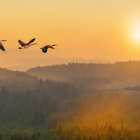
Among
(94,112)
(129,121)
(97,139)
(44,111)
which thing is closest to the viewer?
(97,139)

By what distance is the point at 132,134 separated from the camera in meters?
104

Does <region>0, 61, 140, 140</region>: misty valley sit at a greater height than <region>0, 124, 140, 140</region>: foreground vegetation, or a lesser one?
greater

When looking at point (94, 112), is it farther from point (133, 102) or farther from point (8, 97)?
point (8, 97)

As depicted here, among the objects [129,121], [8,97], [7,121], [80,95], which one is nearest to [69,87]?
[80,95]

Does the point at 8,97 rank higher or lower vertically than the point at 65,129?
higher

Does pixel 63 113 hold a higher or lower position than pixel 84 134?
higher

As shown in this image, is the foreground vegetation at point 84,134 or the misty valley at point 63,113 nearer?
the foreground vegetation at point 84,134

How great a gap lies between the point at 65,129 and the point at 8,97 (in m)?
62.0

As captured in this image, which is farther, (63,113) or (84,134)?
(63,113)

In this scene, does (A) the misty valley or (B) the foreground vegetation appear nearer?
(B) the foreground vegetation

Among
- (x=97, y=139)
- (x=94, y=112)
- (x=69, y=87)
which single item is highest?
(x=69, y=87)

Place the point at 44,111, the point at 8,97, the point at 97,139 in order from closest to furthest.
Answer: the point at 97,139 < the point at 44,111 < the point at 8,97

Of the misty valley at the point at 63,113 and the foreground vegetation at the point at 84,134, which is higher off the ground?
the misty valley at the point at 63,113

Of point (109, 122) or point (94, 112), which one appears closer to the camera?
point (109, 122)
